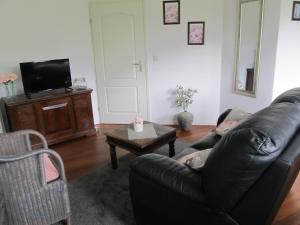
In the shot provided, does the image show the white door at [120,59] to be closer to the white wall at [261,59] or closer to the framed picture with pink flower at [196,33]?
the framed picture with pink flower at [196,33]

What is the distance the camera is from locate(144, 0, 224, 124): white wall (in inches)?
157

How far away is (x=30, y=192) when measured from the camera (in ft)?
5.99

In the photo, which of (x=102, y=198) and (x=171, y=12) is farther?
(x=171, y=12)

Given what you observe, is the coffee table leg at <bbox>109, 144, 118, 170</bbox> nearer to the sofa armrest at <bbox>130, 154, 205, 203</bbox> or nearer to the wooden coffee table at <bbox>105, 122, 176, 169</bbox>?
the wooden coffee table at <bbox>105, 122, 176, 169</bbox>

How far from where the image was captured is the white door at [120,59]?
13.8 ft

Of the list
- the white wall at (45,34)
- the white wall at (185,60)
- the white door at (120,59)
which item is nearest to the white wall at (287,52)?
the white wall at (185,60)

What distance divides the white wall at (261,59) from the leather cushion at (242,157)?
212cm

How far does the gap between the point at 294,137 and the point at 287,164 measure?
0.31m

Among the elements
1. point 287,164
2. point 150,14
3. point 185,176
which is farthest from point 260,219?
point 150,14

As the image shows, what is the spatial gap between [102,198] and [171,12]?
297 cm

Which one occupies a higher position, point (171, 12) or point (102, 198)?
point (171, 12)

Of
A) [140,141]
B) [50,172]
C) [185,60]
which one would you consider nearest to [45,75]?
[140,141]

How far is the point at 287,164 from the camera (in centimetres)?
120

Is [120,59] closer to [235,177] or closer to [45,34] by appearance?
[45,34]
